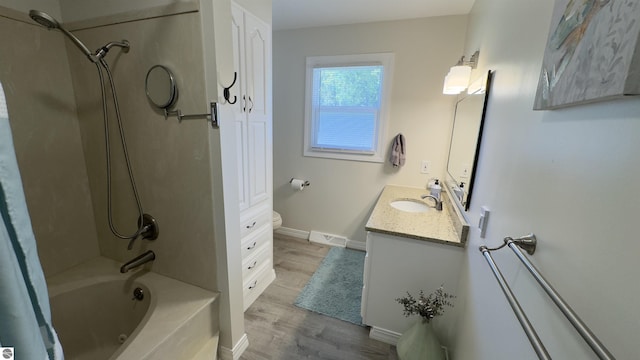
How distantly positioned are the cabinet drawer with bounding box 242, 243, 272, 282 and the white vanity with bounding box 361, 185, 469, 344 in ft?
3.11

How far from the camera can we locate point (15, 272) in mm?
482

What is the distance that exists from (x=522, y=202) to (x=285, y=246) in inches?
105

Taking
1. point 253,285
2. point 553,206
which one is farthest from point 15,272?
point 253,285

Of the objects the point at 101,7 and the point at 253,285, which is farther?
the point at 253,285

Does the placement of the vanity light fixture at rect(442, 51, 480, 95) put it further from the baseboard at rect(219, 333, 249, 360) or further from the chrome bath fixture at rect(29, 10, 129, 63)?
the baseboard at rect(219, 333, 249, 360)

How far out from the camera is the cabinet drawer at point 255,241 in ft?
6.56

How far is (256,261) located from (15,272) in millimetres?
1770

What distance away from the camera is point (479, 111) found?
1493mm

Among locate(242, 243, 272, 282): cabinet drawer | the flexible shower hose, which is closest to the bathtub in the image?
the flexible shower hose

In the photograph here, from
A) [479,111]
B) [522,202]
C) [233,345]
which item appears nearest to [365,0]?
[479,111]

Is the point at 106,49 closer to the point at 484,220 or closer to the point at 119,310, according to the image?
the point at 119,310

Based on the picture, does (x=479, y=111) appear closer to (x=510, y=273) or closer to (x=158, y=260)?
(x=510, y=273)

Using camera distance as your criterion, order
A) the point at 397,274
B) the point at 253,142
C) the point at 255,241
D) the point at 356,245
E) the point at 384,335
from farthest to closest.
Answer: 1. the point at 356,245
2. the point at 255,241
3. the point at 253,142
4. the point at 384,335
5. the point at 397,274

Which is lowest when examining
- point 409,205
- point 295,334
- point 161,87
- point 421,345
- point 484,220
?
point 295,334
